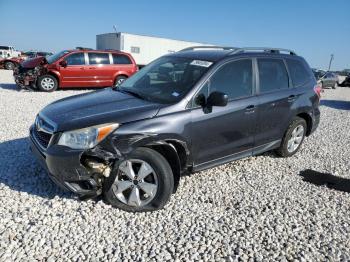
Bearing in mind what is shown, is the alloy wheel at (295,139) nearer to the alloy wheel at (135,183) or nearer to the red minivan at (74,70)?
the alloy wheel at (135,183)

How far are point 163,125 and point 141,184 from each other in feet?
2.25

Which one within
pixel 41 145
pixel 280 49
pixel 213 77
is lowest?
pixel 41 145

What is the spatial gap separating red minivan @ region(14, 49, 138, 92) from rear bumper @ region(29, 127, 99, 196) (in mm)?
9994

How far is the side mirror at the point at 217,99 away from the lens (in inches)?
146

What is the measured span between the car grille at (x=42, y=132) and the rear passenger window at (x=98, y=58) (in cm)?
970

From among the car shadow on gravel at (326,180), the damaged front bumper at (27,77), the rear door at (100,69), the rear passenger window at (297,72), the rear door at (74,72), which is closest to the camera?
the car shadow on gravel at (326,180)

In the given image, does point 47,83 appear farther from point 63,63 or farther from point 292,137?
point 292,137

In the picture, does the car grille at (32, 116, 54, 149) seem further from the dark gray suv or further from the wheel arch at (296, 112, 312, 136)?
the wheel arch at (296, 112, 312, 136)

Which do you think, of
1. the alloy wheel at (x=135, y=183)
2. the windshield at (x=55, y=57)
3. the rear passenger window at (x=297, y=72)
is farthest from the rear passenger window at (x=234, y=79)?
the windshield at (x=55, y=57)

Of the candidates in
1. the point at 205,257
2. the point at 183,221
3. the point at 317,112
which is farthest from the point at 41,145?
the point at 317,112

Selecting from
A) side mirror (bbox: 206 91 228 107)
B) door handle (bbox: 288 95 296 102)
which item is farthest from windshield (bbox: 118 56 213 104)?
door handle (bbox: 288 95 296 102)

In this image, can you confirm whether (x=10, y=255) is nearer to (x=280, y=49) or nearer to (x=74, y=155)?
(x=74, y=155)

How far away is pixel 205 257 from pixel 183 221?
0.62 meters

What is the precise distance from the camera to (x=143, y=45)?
2627 cm
